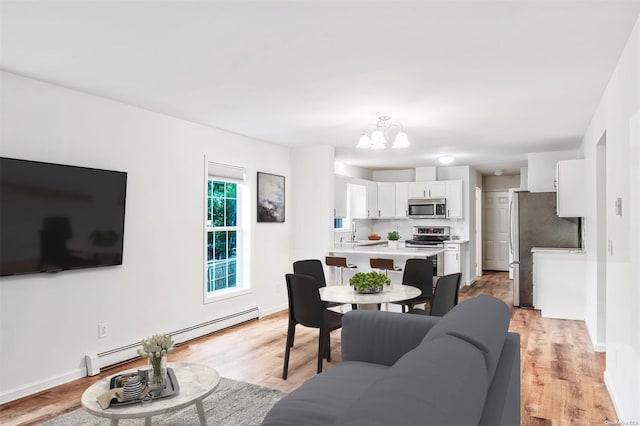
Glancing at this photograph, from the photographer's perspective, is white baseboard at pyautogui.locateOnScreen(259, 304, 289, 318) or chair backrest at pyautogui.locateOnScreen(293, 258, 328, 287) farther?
white baseboard at pyautogui.locateOnScreen(259, 304, 289, 318)

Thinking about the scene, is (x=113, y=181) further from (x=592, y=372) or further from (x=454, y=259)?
(x=454, y=259)

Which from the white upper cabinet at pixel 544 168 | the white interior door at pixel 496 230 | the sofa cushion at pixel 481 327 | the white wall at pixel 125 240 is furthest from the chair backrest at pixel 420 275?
the white interior door at pixel 496 230

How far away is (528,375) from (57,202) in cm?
419

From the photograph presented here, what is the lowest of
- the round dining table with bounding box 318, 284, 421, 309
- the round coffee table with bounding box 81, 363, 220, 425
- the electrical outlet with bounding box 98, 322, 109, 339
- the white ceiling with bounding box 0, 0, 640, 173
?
the electrical outlet with bounding box 98, 322, 109, 339

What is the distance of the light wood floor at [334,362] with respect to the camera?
9.83 ft

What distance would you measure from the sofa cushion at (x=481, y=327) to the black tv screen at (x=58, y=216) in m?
3.04

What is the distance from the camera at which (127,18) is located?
2.36 metres

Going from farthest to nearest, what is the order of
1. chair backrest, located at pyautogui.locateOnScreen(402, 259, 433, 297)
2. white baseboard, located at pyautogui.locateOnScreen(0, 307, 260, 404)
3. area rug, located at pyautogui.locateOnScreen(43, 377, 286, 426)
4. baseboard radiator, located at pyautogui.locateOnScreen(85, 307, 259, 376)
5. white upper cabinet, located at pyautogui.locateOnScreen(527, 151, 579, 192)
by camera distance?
white upper cabinet, located at pyautogui.locateOnScreen(527, 151, 579, 192)
chair backrest, located at pyautogui.locateOnScreen(402, 259, 433, 297)
baseboard radiator, located at pyautogui.locateOnScreen(85, 307, 259, 376)
white baseboard, located at pyautogui.locateOnScreen(0, 307, 260, 404)
area rug, located at pyautogui.locateOnScreen(43, 377, 286, 426)

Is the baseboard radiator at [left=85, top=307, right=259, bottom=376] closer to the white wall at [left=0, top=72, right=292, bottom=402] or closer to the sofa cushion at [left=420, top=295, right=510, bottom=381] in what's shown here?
the white wall at [left=0, top=72, right=292, bottom=402]

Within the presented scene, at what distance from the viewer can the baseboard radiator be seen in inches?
146

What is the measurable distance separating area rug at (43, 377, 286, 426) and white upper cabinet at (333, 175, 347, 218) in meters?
4.06

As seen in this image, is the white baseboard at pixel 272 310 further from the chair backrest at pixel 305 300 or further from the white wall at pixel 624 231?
the white wall at pixel 624 231

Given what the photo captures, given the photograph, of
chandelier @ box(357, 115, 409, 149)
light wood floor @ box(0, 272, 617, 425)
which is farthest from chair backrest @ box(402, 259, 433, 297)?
chandelier @ box(357, 115, 409, 149)

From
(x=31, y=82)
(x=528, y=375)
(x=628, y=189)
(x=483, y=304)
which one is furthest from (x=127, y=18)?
(x=528, y=375)
